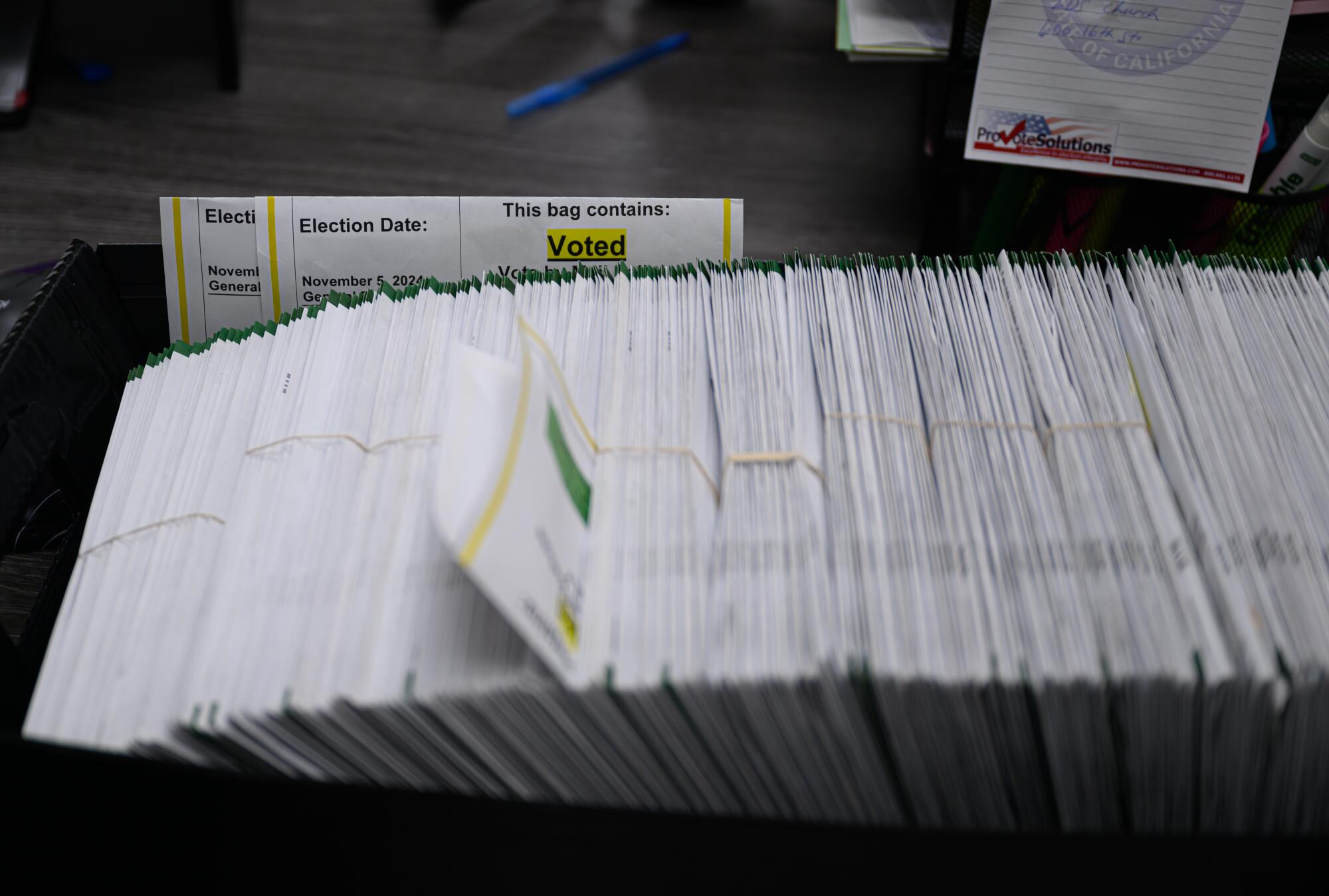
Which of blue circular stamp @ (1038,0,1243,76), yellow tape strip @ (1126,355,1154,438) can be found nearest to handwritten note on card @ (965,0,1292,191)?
blue circular stamp @ (1038,0,1243,76)

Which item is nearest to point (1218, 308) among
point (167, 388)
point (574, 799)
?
point (574, 799)

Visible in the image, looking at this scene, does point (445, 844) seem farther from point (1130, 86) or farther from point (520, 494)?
point (1130, 86)

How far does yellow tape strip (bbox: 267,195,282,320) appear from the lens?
0.58 meters

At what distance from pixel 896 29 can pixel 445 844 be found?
0.80m

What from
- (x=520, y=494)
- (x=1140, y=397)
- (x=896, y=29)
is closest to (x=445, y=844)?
A: (x=520, y=494)

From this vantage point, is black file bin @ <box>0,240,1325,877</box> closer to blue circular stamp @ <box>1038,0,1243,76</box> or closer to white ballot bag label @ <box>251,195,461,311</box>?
white ballot bag label @ <box>251,195,461,311</box>

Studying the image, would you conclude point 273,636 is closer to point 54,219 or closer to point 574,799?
point 574,799

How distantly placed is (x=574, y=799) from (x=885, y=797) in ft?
0.39

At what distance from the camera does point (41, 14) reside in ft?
4.35

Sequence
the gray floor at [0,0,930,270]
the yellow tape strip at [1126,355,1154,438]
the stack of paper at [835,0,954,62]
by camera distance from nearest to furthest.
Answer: the yellow tape strip at [1126,355,1154,438]
the stack of paper at [835,0,954,62]
the gray floor at [0,0,930,270]

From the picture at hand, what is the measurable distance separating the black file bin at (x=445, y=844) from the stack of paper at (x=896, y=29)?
72cm

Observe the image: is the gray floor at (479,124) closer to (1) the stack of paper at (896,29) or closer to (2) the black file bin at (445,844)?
(1) the stack of paper at (896,29)

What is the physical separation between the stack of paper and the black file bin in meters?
0.72

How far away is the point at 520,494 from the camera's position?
34cm
